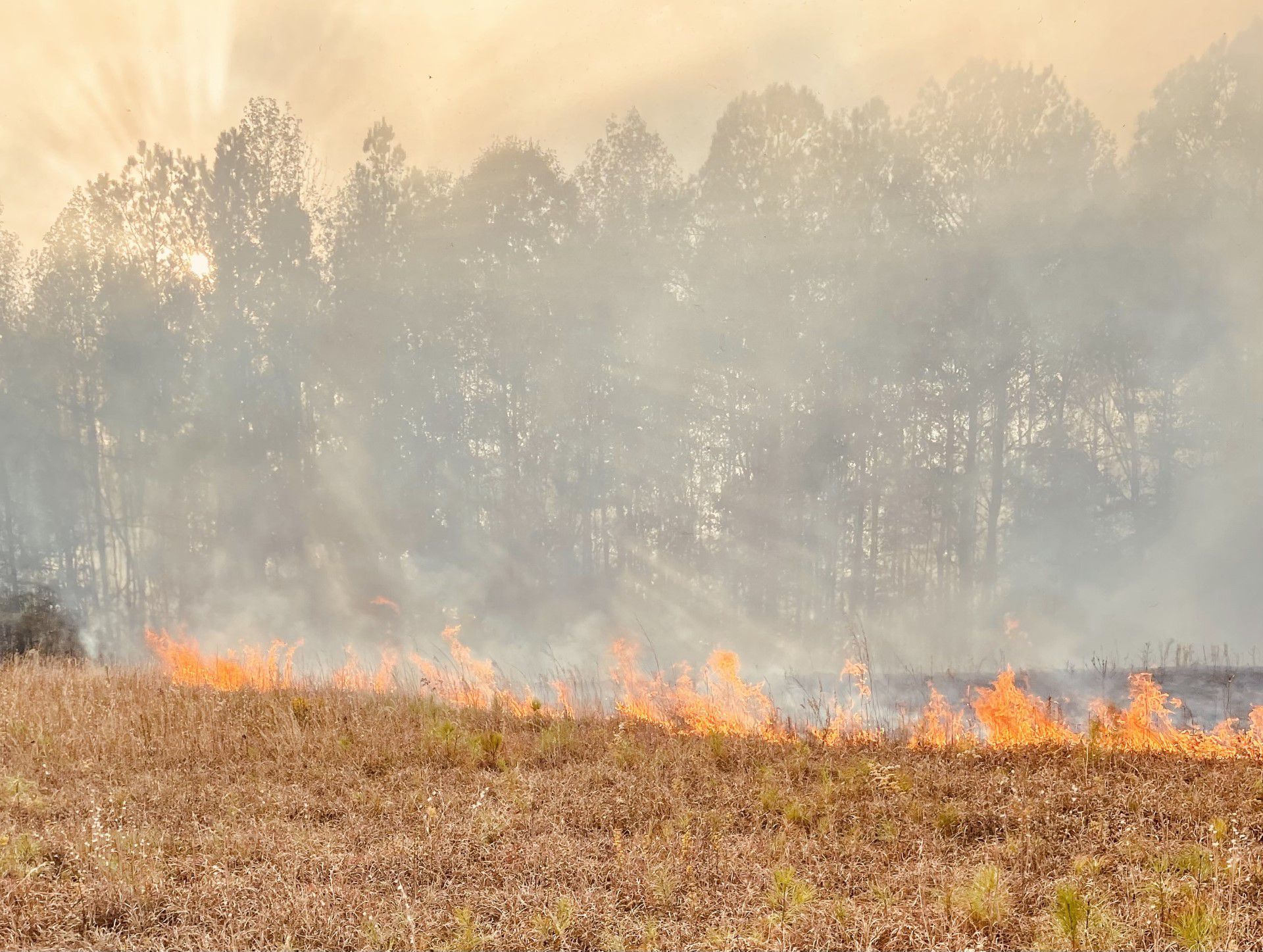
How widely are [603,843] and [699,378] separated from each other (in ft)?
56.2

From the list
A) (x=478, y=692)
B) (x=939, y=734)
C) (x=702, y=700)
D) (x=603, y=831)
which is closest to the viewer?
(x=603, y=831)

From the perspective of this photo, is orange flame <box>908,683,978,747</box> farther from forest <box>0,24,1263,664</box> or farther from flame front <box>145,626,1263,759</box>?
forest <box>0,24,1263,664</box>

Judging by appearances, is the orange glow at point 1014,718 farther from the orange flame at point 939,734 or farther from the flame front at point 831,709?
the orange flame at point 939,734

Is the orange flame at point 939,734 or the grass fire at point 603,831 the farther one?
the orange flame at point 939,734

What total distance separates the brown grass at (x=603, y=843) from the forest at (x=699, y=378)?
13.6 m

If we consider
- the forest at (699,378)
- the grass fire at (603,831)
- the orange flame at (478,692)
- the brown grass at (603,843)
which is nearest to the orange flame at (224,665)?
the forest at (699,378)

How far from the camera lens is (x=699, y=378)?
21.8 metres

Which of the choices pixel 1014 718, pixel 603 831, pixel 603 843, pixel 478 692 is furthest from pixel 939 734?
pixel 478 692

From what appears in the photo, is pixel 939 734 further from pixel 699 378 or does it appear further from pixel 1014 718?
pixel 699 378

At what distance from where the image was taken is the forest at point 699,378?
20.2 meters

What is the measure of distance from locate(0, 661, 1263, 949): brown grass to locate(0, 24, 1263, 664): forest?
44.7 ft

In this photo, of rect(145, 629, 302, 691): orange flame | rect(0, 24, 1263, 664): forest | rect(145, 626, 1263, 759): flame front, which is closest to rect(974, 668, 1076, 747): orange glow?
rect(145, 626, 1263, 759): flame front

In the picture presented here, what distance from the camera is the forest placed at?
66.2 ft

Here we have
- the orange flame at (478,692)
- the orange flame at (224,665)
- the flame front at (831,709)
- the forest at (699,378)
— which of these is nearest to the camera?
the flame front at (831,709)
